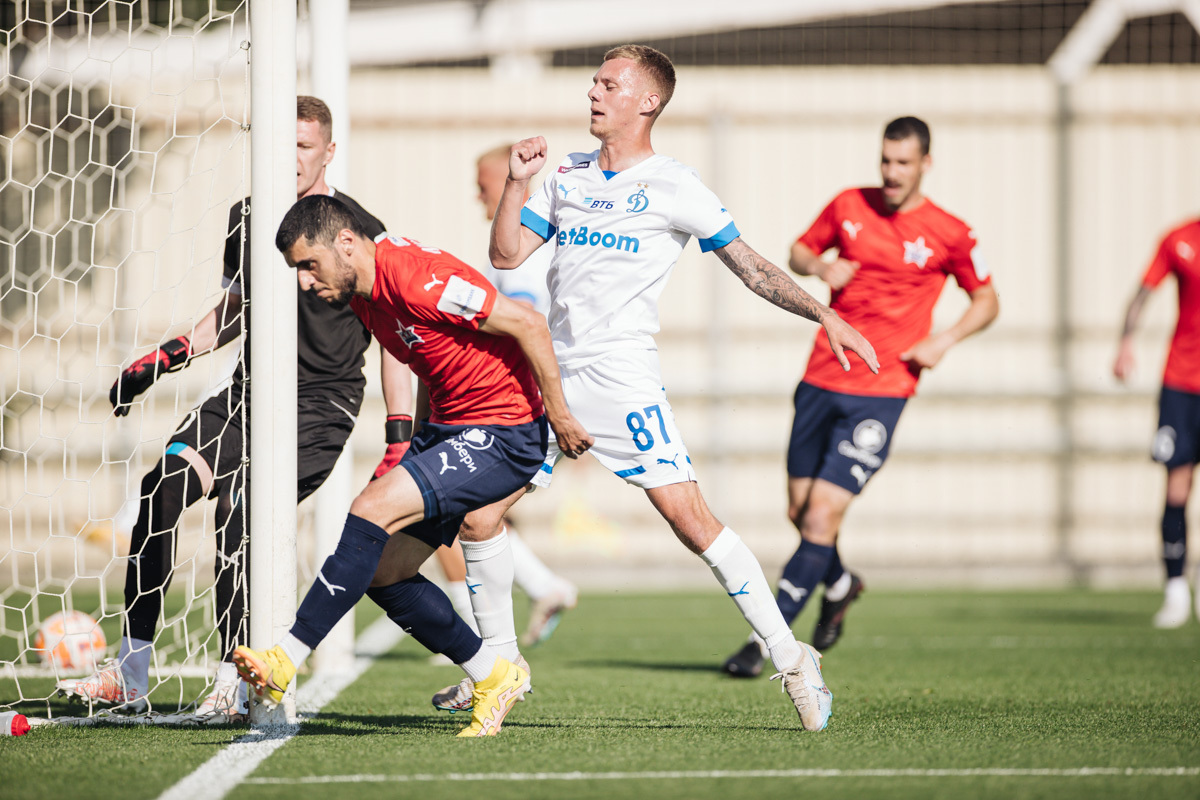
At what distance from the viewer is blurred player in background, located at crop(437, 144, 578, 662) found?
5785mm

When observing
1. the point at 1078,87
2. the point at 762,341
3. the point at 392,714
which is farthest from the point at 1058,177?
the point at 392,714

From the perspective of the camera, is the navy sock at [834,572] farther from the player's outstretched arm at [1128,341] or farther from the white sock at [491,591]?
the player's outstretched arm at [1128,341]

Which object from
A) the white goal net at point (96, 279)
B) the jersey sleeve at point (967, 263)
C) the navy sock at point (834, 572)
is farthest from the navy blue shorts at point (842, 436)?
the white goal net at point (96, 279)

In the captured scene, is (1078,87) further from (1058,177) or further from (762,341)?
(762,341)

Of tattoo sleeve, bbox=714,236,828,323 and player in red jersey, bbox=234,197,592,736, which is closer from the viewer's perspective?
player in red jersey, bbox=234,197,592,736

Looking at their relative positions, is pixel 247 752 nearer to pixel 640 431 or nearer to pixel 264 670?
pixel 264 670

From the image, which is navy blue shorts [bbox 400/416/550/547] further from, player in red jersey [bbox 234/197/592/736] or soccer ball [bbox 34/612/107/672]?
soccer ball [bbox 34/612/107/672]

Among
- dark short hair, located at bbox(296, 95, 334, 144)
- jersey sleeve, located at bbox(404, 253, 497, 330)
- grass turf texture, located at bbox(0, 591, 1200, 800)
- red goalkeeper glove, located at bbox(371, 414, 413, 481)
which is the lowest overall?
grass turf texture, located at bbox(0, 591, 1200, 800)

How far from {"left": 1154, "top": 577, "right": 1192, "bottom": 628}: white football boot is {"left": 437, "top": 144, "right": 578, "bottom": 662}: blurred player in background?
143 inches

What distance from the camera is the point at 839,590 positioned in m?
5.83

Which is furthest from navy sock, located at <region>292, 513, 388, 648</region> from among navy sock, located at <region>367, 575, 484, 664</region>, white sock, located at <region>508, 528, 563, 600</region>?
white sock, located at <region>508, 528, 563, 600</region>

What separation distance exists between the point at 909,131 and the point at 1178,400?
318 centimetres

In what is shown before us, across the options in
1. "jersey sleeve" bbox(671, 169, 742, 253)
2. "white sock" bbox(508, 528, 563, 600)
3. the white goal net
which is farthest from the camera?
the white goal net

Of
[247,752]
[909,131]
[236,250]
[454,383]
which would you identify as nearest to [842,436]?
[909,131]
